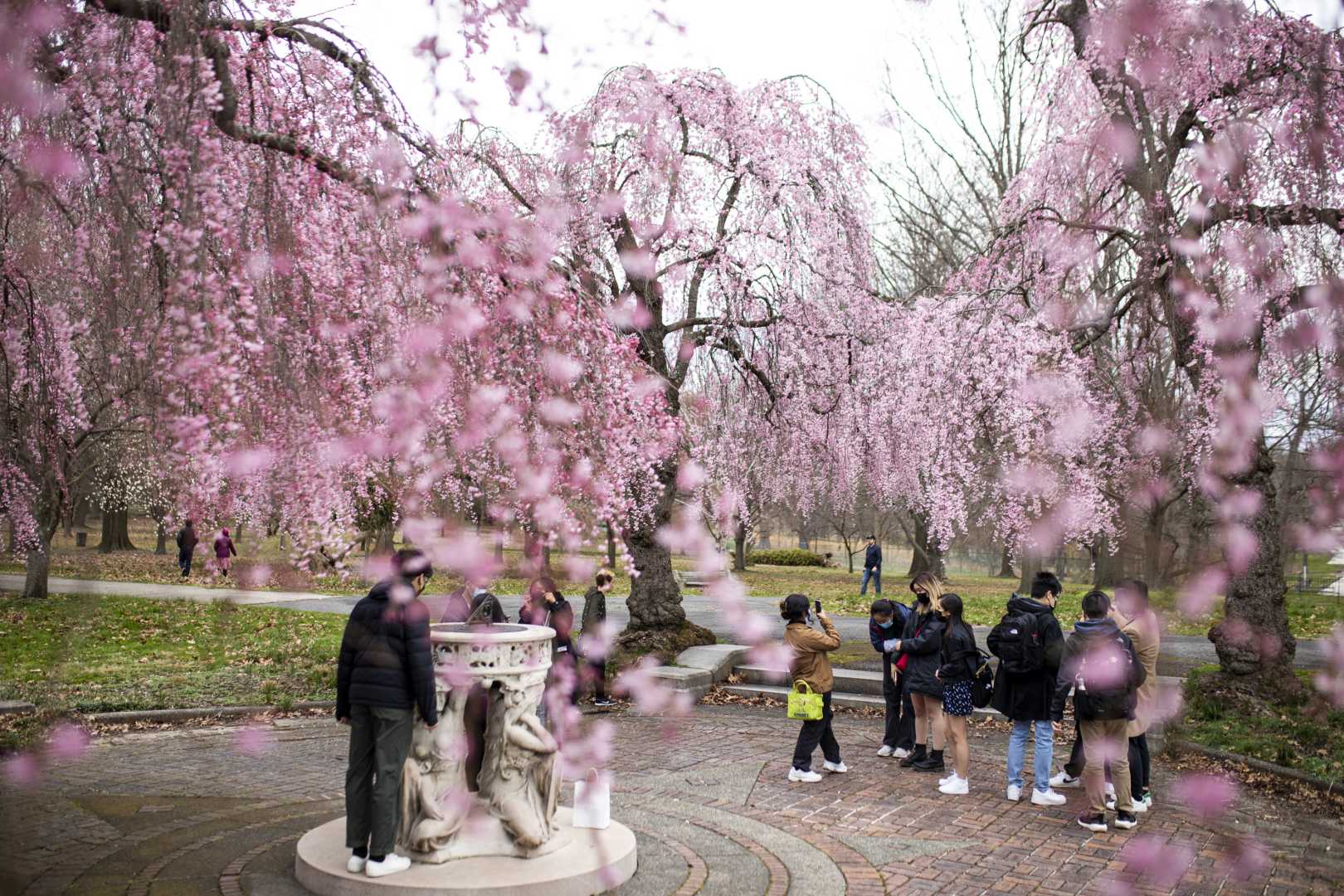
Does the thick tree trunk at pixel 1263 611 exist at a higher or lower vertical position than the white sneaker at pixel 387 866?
higher

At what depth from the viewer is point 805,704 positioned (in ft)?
27.4

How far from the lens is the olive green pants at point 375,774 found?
568 centimetres

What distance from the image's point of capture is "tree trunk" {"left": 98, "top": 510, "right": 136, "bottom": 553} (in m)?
42.4

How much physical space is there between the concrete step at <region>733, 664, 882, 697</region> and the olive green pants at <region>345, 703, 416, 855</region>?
7.85 meters

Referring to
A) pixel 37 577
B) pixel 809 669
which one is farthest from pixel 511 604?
pixel 809 669

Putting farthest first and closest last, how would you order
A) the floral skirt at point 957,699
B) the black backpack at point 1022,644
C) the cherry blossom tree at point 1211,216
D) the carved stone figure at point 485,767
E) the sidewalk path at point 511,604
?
1. the sidewalk path at point 511,604
2. the floral skirt at point 957,699
3. the black backpack at point 1022,644
4. the cherry blossom tree at point 1211,216
5. the carved stone figure at point 485,767

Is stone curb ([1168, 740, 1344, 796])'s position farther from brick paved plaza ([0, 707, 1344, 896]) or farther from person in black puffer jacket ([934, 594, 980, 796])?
person in black puffer jacket ([934, 594, 980, 796])

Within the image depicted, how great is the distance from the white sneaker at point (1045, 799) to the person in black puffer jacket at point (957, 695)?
54cm

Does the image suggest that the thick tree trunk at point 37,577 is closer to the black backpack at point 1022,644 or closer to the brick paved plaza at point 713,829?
the brick paved plaza at point 713,829

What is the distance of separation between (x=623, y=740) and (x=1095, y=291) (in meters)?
9.45

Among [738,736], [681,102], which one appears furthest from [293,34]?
[681,102]

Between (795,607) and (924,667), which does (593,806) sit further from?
(924,667)

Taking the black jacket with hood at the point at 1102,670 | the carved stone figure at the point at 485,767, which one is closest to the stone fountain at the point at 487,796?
the carved stone figure at the point at 485,767

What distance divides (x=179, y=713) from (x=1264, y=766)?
10570 millimetres
